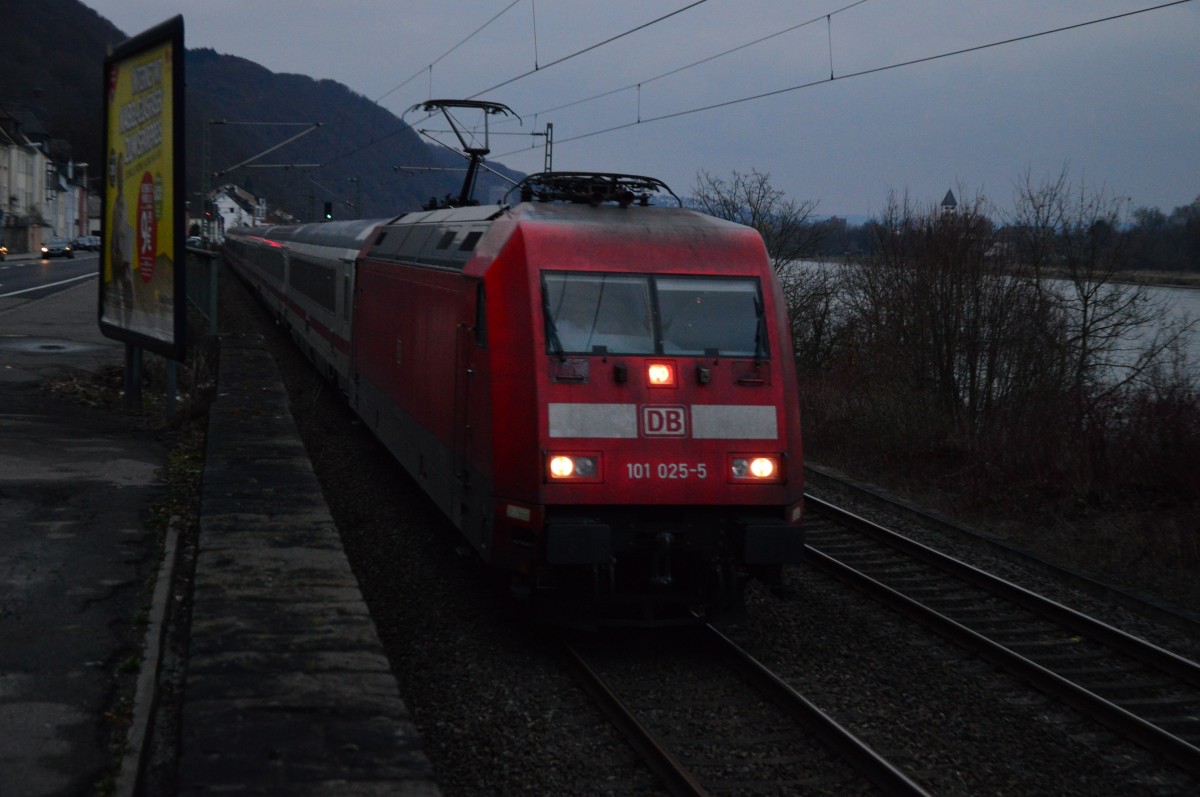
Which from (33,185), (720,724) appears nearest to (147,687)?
(720,724)

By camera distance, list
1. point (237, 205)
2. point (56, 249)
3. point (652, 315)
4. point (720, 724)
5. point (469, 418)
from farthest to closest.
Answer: point (237, 205), point (56, 249), point (469, 418), point (652, 315), point (720, 724)

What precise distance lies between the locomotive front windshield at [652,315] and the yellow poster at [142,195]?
6.17 metres

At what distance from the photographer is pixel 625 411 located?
25.2 ft

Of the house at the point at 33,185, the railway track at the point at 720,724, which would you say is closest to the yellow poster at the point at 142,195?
the railway track at the point at 720,724

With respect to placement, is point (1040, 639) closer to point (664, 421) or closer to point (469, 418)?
point (664, 421)

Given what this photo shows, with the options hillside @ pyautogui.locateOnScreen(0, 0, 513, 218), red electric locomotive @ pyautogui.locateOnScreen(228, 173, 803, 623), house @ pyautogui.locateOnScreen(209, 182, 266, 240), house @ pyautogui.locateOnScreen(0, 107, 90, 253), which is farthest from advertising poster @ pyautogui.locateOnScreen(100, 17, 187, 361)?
house @ pyautogui.locateOnScreen(209, 182, 266, 240)

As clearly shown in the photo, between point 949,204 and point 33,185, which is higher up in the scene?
point 33,185

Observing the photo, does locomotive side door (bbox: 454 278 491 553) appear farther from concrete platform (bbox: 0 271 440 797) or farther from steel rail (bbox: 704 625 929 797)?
steel rail (bbox: 704 625 929 797)

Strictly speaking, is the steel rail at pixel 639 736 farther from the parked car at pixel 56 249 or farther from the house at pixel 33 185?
the house at pixel 33 185

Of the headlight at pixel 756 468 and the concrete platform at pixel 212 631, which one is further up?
the headlight at pixel 756 468

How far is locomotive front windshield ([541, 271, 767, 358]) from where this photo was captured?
7.89m

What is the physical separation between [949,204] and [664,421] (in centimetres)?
1681

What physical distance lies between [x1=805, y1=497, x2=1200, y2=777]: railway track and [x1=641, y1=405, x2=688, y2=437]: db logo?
A: 8.37 ft

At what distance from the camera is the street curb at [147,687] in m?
5.00
